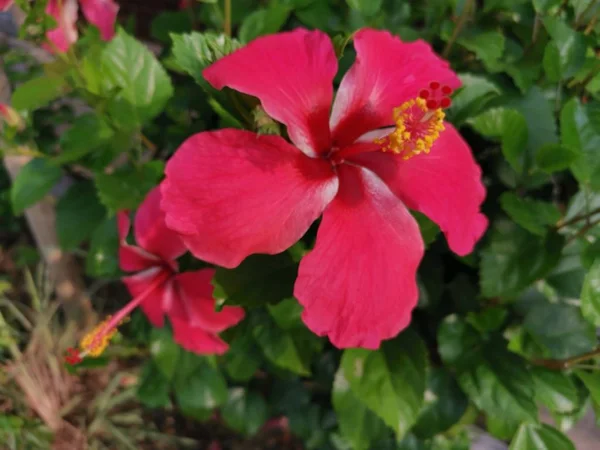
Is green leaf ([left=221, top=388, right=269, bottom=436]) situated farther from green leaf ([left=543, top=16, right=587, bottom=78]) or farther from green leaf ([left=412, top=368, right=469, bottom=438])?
green leaf ([left=543, top=16, right=587, bottom=78])

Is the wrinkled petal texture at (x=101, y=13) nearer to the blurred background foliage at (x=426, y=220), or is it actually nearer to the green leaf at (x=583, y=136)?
the blurred background foliage at (x=426, y=220)

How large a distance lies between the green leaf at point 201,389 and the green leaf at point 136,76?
658 mm

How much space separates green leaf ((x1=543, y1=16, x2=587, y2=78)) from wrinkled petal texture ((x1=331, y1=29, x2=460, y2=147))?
25 centimetres

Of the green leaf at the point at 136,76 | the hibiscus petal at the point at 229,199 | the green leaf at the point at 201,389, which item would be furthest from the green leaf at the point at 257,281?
the green leaf at the point at 201,389

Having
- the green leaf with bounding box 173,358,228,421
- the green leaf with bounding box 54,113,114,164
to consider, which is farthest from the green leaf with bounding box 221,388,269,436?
the green leaf with bounding box 54,113,114,164

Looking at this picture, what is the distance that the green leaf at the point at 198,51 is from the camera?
1.89 ft

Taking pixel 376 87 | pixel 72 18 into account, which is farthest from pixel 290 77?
pixel 72 18

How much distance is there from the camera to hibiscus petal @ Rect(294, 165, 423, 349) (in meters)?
0.53

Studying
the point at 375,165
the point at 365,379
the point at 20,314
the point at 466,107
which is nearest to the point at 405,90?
the point at 375,165

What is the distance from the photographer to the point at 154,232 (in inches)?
31.0

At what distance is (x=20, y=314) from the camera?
1.69 m

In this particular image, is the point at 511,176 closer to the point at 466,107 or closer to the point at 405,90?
the point at 466,107

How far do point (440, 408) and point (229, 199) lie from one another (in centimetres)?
71

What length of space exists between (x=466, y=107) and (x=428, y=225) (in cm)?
24
